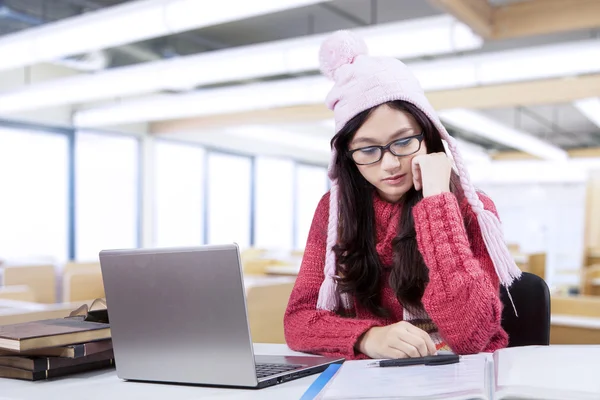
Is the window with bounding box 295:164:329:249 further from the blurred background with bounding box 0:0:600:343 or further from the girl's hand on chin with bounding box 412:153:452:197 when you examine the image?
the girl's hand on chin with bounding box 412:153:452:197

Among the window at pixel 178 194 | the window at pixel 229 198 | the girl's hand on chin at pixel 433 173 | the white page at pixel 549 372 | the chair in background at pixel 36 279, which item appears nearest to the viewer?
the white page at pixel 549 372

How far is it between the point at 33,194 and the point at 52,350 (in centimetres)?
595

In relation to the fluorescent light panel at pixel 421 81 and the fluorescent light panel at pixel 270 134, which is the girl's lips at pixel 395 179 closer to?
the fluorescent light panel at pixel 421 81

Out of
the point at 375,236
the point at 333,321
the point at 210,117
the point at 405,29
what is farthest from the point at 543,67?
the point at 210,117

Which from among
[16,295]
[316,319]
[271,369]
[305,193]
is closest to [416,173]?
[316,319]

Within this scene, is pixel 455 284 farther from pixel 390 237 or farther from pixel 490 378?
pixel 490 378

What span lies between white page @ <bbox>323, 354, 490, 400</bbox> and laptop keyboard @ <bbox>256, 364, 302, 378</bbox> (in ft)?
0.34

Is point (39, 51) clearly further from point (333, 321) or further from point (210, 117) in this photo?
point (210, 117)

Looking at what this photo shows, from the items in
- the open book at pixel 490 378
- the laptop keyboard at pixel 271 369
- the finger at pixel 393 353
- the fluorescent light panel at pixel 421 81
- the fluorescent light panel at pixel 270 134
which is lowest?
the laptop keyboard at pixel 271 369

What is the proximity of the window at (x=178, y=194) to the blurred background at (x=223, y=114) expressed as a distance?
0.02 m

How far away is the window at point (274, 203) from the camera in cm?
1030

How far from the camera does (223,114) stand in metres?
7.10

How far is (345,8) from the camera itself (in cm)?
536

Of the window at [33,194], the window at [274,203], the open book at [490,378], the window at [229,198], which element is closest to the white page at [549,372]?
Result: the open book at [490,378]
